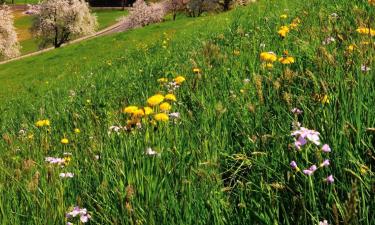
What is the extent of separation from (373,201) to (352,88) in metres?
0.86

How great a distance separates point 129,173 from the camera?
2117 mm

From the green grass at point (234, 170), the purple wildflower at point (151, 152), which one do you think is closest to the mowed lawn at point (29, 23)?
the green grass at point (234, 170)

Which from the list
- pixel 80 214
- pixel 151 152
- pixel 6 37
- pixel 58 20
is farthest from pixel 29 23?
pixel 80 214

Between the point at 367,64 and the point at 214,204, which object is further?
the point at 367,64

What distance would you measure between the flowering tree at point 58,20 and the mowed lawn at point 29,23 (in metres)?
19.7

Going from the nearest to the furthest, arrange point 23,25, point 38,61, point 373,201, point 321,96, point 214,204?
point 373,201, point 214,204, point 321,96, point 38,61, point 23,25

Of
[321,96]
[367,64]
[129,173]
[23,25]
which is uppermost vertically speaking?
[367,64]

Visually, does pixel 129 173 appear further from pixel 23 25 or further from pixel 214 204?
pixel 23 25

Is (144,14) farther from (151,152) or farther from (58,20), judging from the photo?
(151,152)

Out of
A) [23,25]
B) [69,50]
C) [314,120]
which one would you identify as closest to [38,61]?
[69,50]

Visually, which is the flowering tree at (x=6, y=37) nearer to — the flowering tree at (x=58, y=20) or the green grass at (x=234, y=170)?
the flowering tree at (x=58, y=20)

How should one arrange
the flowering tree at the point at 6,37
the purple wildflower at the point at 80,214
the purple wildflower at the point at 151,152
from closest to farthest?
the purple wildflower at the point at 80,214 → the purple wildflower at the point at 151,152 → the flowering tree at the point at 6,37

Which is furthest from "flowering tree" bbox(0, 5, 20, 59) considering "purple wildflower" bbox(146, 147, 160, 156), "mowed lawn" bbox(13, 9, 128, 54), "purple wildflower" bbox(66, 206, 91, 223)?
"purple wildflower" bbox(66, 206, 91, 223)

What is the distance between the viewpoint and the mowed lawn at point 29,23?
8471 cm
